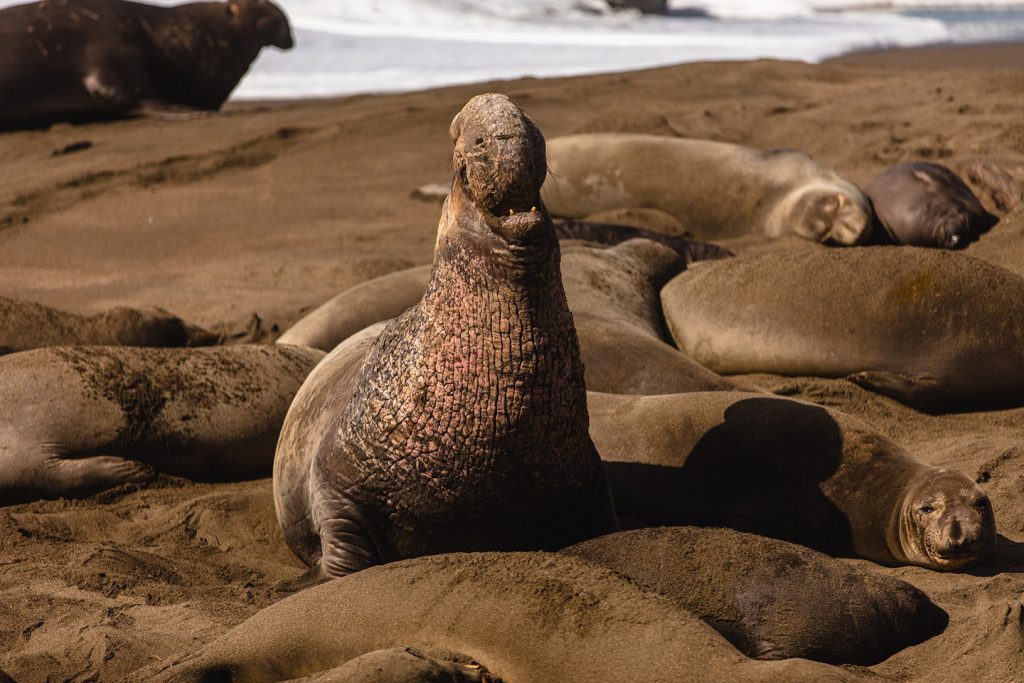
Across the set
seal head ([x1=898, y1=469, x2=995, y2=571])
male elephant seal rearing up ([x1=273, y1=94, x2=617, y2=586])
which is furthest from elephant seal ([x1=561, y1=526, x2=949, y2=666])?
seal head ([x1=898, y1=469, x2=995, y2=571])

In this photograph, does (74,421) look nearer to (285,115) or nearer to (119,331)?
(119,331)

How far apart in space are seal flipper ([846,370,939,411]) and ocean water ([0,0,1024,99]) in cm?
1122

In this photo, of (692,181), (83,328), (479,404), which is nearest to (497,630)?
(479,404)

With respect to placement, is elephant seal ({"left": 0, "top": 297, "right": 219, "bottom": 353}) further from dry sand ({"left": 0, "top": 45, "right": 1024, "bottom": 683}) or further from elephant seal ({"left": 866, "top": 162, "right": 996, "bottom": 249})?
elephant seal ({"left": 866, "top": 162, "right": 996, "bottom": 249})

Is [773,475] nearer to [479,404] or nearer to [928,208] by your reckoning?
[479,404]

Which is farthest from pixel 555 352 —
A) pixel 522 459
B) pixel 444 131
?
pixel 444 131

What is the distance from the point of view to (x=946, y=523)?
4.02 metres

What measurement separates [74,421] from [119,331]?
1.12 metres

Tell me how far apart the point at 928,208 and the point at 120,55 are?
756 centimetres

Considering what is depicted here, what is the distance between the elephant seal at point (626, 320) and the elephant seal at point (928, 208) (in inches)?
62.5

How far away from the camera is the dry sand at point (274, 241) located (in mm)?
3871

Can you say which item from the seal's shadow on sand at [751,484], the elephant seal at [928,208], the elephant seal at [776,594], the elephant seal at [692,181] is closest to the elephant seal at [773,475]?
the seal's shadow on sand at [751,484]

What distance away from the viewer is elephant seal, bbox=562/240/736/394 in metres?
5.35

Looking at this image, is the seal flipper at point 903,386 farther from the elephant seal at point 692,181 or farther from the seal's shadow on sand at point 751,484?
the elephant seal at point 692,181
